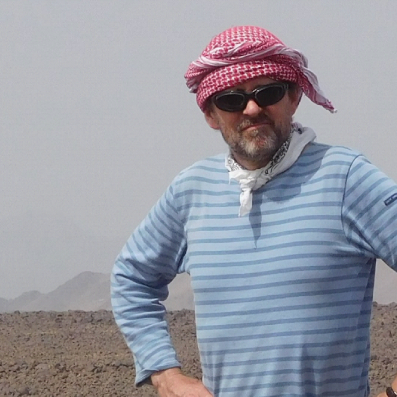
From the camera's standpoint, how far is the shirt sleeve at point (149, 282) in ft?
9.87

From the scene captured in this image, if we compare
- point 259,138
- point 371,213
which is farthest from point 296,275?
point 259,138

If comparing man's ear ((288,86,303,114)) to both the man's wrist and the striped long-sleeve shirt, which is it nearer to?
the striped long-sleeve shirt

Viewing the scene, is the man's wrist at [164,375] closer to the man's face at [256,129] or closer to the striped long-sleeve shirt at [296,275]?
the striped long-sleeve shirt at [296,275]

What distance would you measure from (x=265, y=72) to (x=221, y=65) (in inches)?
5.1

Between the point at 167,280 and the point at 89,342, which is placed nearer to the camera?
the point at 167,280

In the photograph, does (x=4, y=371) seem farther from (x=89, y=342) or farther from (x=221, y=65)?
(x=221, y=65)

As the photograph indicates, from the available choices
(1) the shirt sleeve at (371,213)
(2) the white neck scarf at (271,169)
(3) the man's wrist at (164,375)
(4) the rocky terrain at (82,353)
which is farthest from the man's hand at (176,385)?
(4) the rocky terrain at (82,353)

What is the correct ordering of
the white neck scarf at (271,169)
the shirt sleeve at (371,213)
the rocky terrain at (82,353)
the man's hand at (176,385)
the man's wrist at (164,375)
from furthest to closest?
the rocky terrain at (82,353), the man's wrist at (164,375), the man's hand at (176,385), the white neck scarf at (271,169), the shirt sleeve at (371,213)

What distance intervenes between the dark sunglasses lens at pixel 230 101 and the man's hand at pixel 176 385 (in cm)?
76

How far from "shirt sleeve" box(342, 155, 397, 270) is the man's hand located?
61cm

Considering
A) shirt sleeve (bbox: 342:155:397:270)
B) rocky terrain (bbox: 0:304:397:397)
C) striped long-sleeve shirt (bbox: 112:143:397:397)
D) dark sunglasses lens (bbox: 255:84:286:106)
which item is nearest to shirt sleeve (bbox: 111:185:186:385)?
striped long-sleeve shirt (bbox: 112:143:397:397)

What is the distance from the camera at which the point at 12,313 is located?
12578 mm

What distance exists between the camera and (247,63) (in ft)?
9.23

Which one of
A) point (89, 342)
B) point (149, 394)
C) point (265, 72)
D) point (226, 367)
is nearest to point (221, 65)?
point (265, 72)
